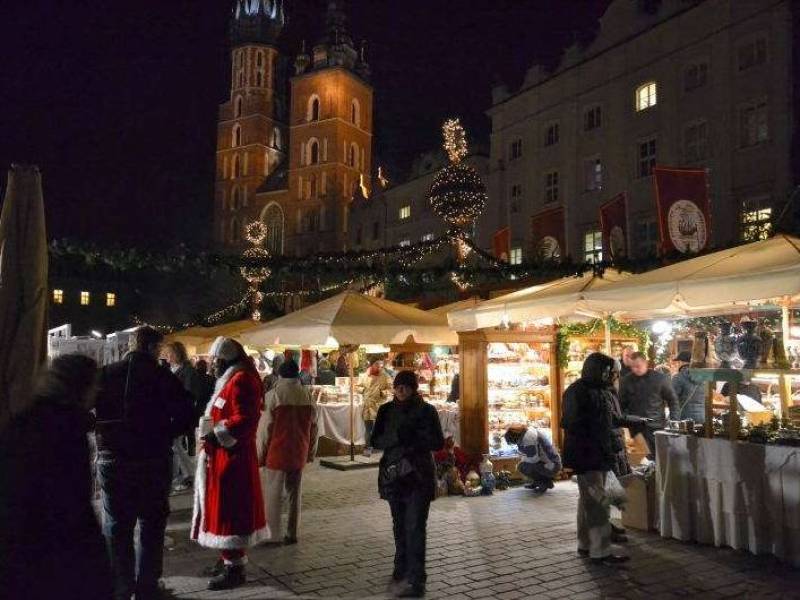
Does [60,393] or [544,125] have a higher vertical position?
[544,125]

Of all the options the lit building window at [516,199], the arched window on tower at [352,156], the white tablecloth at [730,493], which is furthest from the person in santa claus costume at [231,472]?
the arched window on tower at [352,156]

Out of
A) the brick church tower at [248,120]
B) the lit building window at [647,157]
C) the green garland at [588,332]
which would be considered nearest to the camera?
the green garland at [588,332]

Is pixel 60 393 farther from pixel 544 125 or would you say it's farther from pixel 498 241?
pixel 544 125

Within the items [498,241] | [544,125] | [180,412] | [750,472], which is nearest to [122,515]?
[180,412]

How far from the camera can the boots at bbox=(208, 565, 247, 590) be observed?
547 cm

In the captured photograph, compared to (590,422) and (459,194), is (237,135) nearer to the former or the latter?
(459,194)

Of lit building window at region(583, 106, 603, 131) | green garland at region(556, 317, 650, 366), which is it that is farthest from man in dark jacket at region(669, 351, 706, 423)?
lit building window at region(583, 106, 603, 131)

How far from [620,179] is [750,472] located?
2300cm

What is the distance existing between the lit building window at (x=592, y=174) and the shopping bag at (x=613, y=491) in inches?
931

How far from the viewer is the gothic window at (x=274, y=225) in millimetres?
67938

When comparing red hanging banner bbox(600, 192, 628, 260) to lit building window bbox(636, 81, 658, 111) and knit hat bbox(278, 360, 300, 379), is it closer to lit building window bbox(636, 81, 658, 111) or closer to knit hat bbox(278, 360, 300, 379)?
knit hat bbox(278, 360, 300, 379)

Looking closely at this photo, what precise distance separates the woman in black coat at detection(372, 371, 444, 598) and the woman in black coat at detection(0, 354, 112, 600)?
9.17 ft

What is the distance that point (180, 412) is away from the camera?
190 inches

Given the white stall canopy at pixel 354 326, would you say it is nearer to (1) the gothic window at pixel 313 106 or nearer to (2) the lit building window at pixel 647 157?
(2) the lit building window at pixel 647 157
